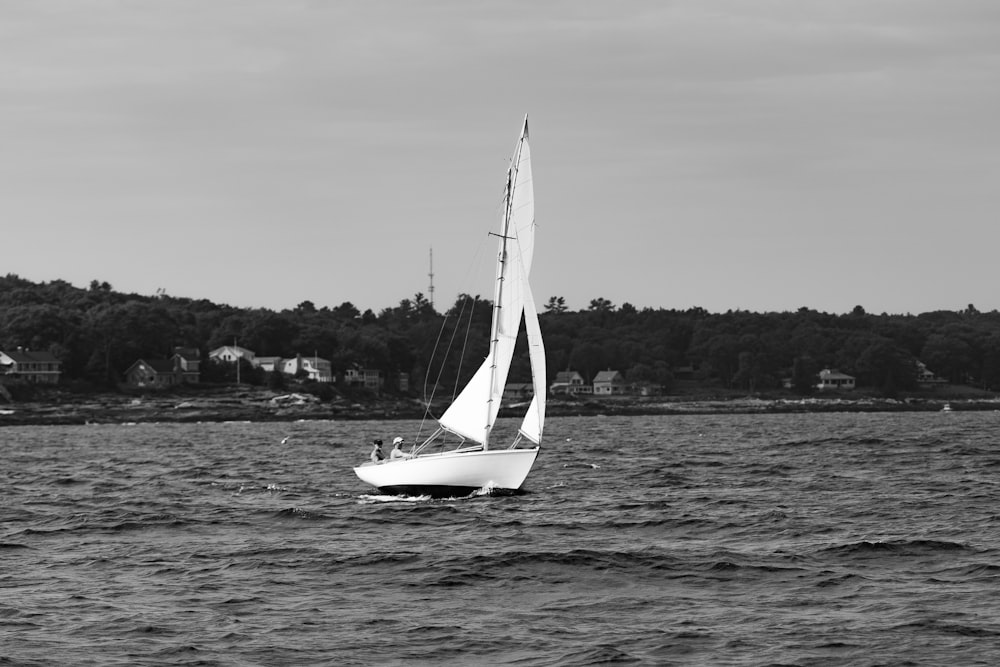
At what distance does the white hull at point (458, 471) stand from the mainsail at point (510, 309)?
977mm

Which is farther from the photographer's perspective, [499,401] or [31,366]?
[31,366]

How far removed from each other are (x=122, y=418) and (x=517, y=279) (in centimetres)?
11074

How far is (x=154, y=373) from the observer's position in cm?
17562

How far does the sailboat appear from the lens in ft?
127

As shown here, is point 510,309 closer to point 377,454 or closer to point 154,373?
point 377,454

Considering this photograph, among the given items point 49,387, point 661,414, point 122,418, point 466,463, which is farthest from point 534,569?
point 661,414

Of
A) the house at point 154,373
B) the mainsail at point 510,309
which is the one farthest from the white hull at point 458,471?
the house at point 154,373

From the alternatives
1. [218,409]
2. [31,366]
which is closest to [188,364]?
[31,366]

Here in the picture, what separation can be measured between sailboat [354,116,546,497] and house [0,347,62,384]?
135 meters

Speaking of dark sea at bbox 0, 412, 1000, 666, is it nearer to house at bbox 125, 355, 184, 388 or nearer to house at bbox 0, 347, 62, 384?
house at bbox 0, 347, 62, 384

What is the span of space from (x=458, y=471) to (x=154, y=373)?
14393 cm

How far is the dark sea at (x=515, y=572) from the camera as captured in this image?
63.7 ft

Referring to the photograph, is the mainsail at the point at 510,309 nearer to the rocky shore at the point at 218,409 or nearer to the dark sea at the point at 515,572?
the dark sea at the point at 515,572

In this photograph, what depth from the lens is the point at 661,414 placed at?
18588 cm
